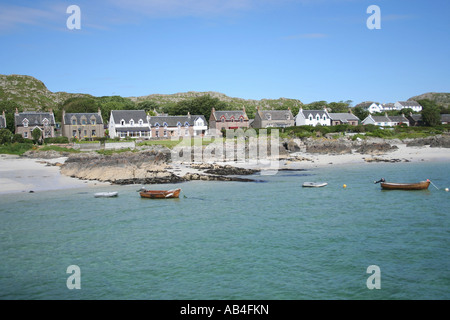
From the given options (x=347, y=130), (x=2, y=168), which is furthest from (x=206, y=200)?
(x=347, y=130)

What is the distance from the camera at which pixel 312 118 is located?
111 metres

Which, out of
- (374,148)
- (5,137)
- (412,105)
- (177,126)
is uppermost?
(412,105)

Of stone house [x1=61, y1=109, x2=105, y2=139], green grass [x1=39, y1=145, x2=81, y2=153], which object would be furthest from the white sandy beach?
stone house [x1=61, y1=109, x2=105, y2=139]

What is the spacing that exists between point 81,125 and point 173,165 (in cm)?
4226

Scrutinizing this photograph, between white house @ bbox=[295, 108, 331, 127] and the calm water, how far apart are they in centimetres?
7167

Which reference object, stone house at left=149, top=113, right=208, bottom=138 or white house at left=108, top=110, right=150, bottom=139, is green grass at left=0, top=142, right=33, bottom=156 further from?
stone house at left=149, top=113, right=208, bottom=138

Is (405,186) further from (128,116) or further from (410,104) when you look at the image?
(410,104)

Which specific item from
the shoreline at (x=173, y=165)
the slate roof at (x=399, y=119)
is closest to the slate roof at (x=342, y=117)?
the slate roof at (x=399, y=119)

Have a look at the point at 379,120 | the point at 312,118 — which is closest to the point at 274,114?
the point at 312,118

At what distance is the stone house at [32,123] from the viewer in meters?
90.0
